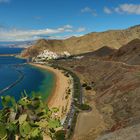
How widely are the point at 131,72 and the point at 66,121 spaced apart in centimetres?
4293

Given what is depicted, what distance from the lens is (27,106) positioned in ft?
27.2

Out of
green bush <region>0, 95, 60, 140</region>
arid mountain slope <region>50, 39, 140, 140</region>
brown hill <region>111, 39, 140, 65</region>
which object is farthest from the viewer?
brown hill <region>111, 39, 140, 65</region>

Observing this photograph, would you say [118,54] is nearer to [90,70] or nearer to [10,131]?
[90,70]

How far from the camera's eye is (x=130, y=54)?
517 ft

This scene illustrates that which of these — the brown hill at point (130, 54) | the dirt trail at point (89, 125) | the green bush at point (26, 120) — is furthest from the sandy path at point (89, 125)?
the brown hill at point (130, 54)

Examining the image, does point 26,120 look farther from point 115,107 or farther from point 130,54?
point 130,54

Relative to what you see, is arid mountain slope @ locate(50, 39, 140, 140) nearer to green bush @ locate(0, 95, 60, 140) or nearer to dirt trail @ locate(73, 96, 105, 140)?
dirt trail @ locate(73, 96, 105, 140)

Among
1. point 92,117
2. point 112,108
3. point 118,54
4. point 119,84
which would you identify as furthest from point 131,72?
point 118,54

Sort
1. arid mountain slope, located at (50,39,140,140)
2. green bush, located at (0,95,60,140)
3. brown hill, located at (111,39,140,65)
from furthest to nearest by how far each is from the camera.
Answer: brown hill, located at (111,39,140,65) < arid mountain slope, located at (50,39,140,140) < green bush, located at (0,95,60,140)

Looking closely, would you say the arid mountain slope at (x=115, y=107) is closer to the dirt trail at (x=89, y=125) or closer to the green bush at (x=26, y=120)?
the dirt trail at (x=89, y=125)

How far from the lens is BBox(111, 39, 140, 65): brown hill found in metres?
142

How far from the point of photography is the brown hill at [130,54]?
142 m

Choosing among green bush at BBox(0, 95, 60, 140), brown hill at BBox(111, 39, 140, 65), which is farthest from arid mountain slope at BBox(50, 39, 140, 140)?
green bush at BBox(0, 95, 60, 140)

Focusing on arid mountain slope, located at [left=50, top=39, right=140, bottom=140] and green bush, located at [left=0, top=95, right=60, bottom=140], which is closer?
green bush, located at [left=0, top=95, right=60, bottom=140]
